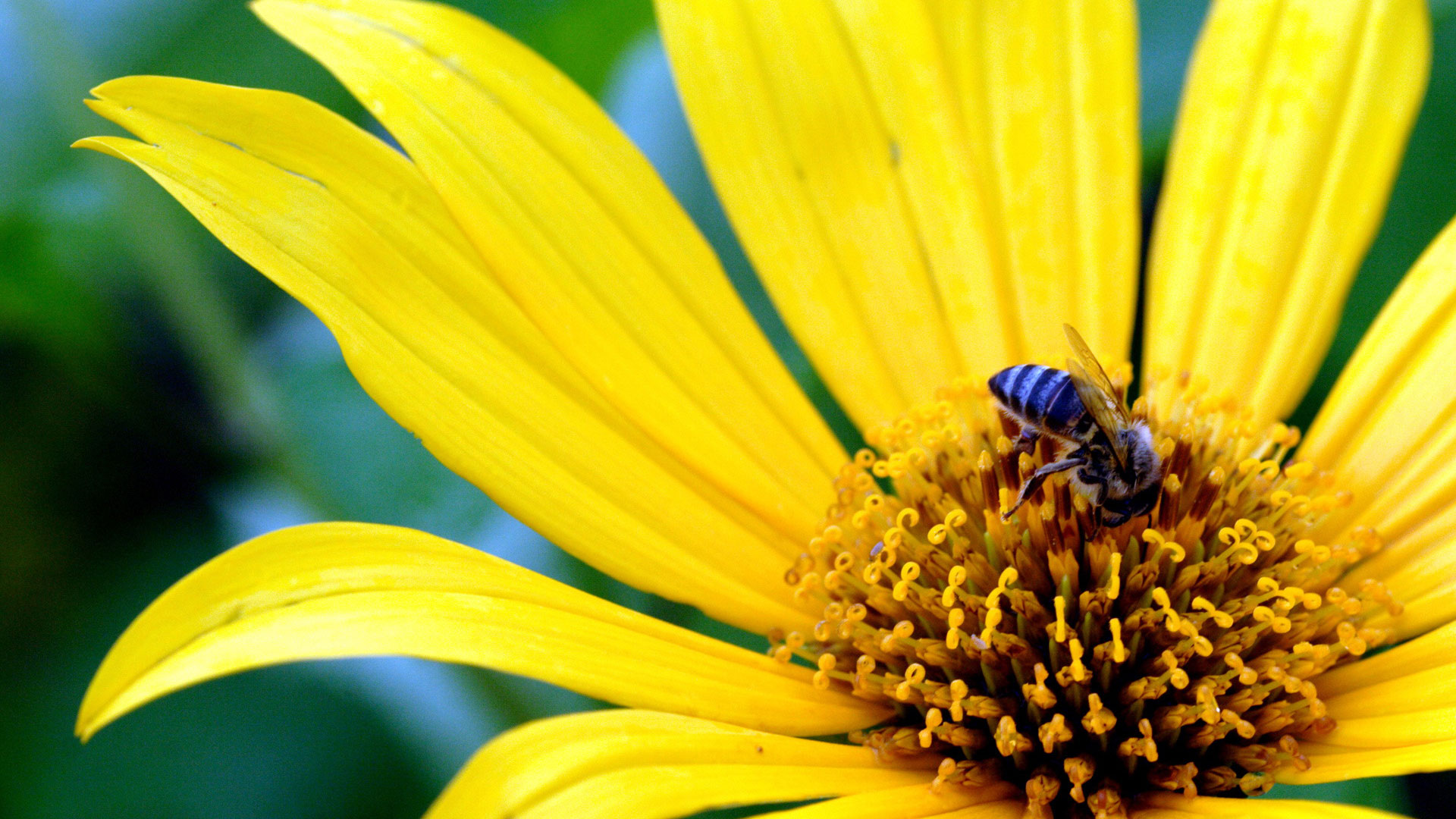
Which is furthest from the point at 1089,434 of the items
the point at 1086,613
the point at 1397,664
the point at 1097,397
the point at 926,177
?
the point at 926,177

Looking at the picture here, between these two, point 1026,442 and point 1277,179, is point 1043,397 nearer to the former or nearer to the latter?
point 1026,442

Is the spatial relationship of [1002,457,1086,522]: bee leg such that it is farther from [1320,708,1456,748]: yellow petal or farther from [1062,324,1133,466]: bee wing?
[1320,708,1456,748]: yellow petal

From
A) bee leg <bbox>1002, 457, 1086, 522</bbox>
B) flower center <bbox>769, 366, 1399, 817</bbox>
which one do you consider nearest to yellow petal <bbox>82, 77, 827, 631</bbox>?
flower center <bbox>769, 366, 1399, 817</bbox>

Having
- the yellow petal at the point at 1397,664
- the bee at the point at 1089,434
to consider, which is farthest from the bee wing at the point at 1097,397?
the yellow petal at the point at 1397,664

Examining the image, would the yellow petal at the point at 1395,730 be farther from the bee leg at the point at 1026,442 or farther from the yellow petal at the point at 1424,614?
the bee leg at the point at 1026,442

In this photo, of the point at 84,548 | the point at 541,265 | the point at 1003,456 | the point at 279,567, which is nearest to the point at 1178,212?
the point at 1003,456

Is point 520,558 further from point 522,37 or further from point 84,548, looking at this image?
point 522,37

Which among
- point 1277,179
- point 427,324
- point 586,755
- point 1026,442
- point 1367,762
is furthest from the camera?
point 1277,179
